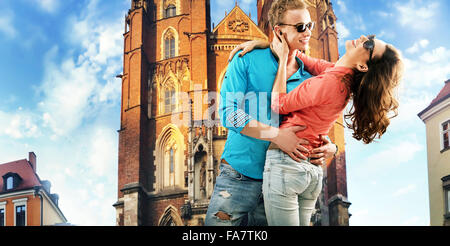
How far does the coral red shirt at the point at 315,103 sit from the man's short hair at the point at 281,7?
216 millimetres

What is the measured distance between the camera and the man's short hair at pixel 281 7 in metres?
1.62

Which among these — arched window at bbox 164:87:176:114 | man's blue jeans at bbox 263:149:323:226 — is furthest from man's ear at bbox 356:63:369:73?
arched window at bbox 164:87:176:114

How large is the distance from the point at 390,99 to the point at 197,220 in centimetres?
1209

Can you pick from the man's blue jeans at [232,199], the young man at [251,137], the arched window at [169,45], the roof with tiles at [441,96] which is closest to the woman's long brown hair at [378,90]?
the young man at [251,137]

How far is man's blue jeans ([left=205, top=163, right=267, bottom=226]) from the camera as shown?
1619mm

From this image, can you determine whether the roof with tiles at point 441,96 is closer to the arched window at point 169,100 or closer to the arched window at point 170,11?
the arched window at point 169,100

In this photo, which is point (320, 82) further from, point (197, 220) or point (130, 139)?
point (130, 139)

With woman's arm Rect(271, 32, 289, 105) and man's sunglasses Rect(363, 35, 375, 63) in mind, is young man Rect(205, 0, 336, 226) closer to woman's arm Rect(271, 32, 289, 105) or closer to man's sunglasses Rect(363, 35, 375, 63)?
woman's arm Rect(271, 32, 289, 105)

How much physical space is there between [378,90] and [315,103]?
18cm

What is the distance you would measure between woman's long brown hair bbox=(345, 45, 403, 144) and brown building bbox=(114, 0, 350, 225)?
38.9ft

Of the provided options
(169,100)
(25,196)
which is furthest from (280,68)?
(169,100)

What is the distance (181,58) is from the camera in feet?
54.3

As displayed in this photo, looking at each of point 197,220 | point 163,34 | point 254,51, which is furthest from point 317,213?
point 254,51

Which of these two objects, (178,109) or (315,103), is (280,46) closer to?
(315,103)
